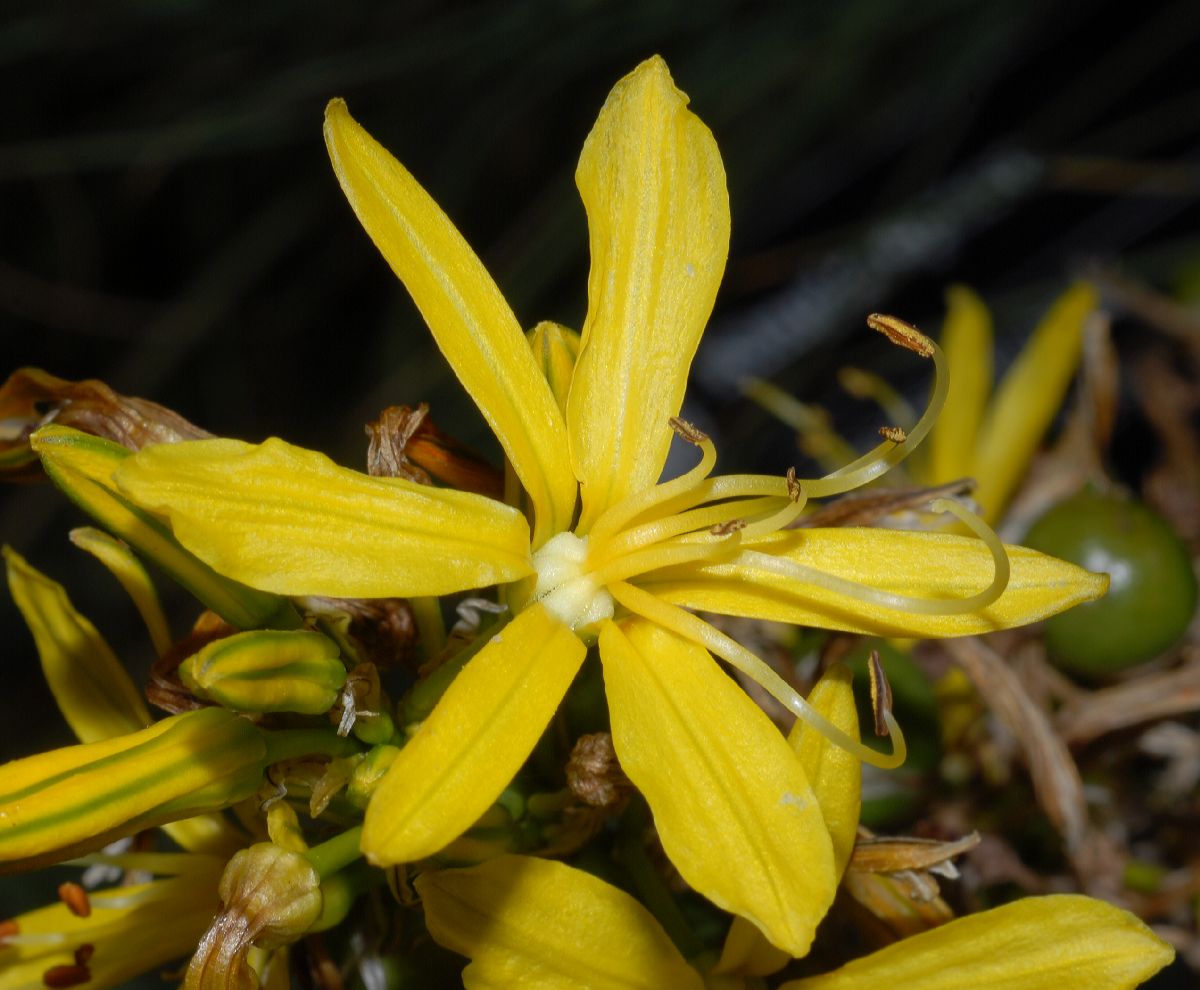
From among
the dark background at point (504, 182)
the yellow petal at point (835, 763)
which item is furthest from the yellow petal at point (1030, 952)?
the dark background at point (504, 182)

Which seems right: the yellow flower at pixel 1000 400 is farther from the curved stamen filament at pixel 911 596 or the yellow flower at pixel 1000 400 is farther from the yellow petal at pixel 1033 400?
the curved stamen filament at pixel 911 596

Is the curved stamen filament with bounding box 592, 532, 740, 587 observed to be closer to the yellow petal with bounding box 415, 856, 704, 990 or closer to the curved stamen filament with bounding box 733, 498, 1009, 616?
the curved stamen filament with bounding box 733, 498, 1009, 616

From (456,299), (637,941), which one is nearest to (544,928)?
(637,941)

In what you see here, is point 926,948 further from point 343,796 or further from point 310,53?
point 310,53

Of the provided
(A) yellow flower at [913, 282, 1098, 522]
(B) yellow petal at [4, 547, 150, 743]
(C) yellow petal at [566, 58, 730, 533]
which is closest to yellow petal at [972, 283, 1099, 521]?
(A) yellow flower at [913, 282, 1098, 522]

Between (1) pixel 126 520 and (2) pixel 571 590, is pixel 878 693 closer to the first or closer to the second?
(2) pixel 571 590

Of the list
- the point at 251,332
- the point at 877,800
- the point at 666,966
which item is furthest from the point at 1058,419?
the point at 666,966
